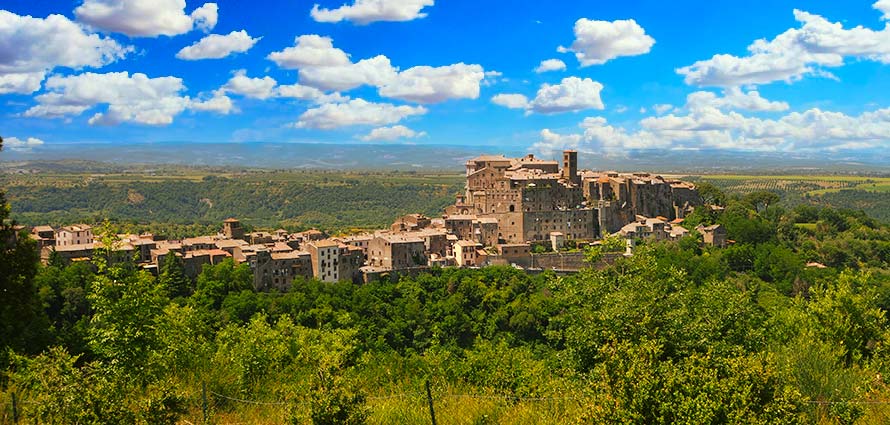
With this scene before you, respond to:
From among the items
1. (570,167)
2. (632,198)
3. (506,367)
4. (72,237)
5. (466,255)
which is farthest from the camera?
(570,167)

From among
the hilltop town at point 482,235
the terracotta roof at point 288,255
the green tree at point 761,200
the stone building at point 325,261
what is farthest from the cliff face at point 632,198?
the terracotta roof at point 288,255

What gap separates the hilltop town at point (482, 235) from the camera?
35406 mm

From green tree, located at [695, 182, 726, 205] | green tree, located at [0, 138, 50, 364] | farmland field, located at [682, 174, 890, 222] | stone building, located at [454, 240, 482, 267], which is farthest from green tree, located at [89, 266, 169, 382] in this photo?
farmland field, located at [682, 174, 890, 222]

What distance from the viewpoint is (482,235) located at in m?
43.9

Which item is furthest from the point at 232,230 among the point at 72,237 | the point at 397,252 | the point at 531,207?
the point at 531,207

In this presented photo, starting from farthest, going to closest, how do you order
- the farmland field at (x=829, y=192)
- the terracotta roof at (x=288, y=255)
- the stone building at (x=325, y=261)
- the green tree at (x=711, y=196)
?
the farmland field at (x=829, y=192)
the green tree at (x=711, y=196)
the stone building at (x=325, y=261)
the terracotta roof at (x=288, y=255)

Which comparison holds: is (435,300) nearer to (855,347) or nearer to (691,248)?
(691,248)

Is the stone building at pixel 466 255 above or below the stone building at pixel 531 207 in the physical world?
below

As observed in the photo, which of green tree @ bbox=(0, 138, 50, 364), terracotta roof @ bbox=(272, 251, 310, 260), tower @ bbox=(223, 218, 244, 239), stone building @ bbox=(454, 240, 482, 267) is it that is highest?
green tree @ bbox=(0, 138, 50, 364)

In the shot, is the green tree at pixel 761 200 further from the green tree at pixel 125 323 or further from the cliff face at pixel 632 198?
the green tree at pixel 125 323

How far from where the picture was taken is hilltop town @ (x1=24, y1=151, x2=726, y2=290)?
35.4 metres

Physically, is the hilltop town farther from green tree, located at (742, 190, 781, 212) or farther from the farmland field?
the farmland field

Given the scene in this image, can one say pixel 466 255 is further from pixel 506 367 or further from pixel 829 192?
pixel 829 192

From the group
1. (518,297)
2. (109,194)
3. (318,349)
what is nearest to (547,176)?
(518,297)
